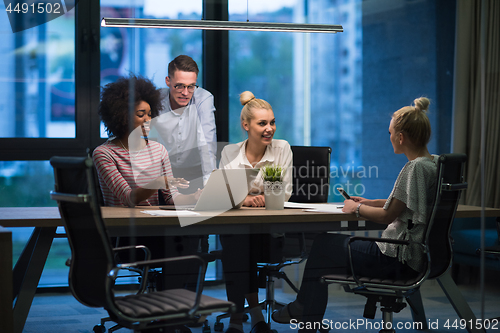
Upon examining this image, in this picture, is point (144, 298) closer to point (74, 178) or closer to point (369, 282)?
point (74, 178)

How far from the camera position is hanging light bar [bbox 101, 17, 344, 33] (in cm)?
336

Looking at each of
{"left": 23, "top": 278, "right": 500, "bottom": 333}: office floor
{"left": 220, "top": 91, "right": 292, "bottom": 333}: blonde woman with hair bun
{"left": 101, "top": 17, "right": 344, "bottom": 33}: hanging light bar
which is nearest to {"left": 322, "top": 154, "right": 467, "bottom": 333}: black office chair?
{"left": 23, "top": 278, "right": 500, "bottom": 333}: office floor

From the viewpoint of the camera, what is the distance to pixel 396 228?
239 centimetres

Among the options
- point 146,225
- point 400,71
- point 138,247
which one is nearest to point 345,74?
point 400,71

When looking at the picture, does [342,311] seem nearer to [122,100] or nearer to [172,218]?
[172,218]

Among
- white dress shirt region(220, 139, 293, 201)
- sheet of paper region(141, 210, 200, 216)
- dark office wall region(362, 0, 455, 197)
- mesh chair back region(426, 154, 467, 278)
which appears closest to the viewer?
mesh chair back region(426, 154, 467, 278)

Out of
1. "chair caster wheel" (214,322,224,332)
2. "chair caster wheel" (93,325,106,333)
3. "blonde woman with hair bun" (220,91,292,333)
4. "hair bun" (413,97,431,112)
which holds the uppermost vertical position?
"hair bun" (413,97,431,112)

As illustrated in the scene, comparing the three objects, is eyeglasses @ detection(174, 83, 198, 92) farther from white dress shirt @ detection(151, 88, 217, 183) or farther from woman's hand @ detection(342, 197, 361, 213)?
woman's hand @ detection(342, 197, 361, 213)

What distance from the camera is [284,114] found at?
387cm

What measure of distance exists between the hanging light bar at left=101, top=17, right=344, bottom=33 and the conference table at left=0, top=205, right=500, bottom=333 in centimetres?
139

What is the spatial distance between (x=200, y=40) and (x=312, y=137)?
3.68 feet

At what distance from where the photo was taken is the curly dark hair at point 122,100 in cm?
290

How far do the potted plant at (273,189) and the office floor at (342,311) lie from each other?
1.70ft

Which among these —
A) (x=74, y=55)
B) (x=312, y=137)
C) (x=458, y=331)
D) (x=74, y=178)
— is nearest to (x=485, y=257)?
(x=458, y=331)
